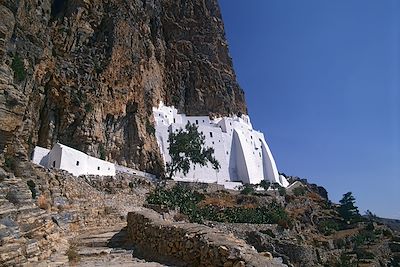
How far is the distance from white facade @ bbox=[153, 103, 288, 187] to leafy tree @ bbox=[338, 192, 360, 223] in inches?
421

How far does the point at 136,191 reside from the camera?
24438 millimetres

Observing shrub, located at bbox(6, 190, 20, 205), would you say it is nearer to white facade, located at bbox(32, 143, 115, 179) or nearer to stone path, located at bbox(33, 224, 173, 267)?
stone path, located at bbox(33, 224, 173, 267)

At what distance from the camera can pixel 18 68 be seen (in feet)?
57.4

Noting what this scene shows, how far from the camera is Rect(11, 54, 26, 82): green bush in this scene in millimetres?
17172

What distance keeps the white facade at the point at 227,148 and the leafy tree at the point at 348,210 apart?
421 inches

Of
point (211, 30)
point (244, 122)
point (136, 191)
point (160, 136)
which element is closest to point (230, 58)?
point (211, 30)

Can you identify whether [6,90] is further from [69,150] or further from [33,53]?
[69,150]

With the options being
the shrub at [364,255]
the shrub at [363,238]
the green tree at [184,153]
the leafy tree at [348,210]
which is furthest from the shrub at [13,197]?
the leafy tree at [348,210]

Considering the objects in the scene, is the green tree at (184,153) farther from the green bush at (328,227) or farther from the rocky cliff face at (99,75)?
the green bush at (328,227)

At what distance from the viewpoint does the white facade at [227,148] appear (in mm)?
41750

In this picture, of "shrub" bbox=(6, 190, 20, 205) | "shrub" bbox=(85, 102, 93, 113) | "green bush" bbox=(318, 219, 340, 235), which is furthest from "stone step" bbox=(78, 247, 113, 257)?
"green bush" bbox=(318, 219, 340, 235)

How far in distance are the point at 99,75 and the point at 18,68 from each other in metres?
12.8

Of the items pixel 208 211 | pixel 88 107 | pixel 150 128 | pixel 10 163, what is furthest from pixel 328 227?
pixel 10 163

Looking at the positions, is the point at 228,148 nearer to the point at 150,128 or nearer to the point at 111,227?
the point at 150,128
